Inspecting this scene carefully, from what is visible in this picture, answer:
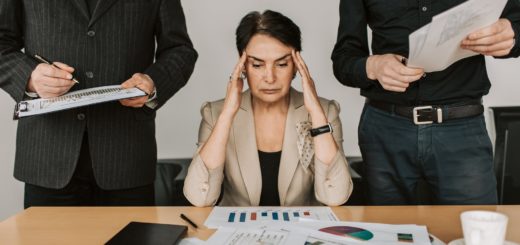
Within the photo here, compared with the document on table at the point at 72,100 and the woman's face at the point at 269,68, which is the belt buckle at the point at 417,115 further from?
the document on table at the point at 72,100

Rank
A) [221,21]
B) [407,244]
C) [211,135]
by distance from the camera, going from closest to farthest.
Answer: [407,244], [211,135], [221,21]

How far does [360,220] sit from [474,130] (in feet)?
1.88

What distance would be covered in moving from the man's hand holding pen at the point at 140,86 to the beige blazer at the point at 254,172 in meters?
0.27

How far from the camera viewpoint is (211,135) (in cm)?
176

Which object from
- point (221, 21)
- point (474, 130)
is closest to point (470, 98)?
point (474, 130)

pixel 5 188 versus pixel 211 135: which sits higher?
pixel 211 135

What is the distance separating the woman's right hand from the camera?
5.90ft

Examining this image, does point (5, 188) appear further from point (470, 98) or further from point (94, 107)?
point (470, 98)

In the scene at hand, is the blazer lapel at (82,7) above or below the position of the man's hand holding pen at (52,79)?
above

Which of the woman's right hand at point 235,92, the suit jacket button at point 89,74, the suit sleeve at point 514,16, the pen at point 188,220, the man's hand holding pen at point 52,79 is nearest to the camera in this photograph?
the pen at point 188,220

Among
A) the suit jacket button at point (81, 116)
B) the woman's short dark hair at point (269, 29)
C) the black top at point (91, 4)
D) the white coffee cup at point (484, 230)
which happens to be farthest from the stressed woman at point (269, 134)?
the white coffee cup at point (484, 230)

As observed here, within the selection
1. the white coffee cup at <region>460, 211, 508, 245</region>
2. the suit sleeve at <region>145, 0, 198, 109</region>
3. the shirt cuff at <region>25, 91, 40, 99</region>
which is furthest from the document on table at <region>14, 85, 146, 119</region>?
the white coffee cup at <region>460, 211, 508, 245</region>

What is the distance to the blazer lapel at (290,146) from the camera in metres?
1.81

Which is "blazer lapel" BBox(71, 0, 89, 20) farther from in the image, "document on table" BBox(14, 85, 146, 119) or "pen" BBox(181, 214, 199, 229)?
"pen" BBox(181, 214, 199, 229)
